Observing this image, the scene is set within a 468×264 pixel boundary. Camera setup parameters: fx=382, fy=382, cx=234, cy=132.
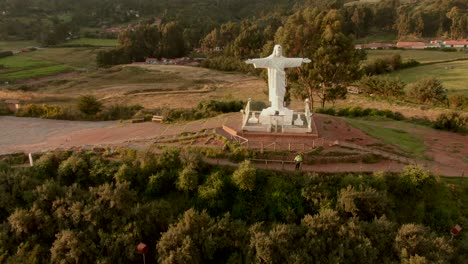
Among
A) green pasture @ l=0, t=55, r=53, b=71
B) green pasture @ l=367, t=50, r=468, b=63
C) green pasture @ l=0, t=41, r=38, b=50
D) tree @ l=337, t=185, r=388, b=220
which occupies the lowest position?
tree @ l=337, t=185, r=388, b=220

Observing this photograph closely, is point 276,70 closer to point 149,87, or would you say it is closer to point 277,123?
point 277,123

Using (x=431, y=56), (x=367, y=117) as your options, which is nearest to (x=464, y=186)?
(x=367, y=117)

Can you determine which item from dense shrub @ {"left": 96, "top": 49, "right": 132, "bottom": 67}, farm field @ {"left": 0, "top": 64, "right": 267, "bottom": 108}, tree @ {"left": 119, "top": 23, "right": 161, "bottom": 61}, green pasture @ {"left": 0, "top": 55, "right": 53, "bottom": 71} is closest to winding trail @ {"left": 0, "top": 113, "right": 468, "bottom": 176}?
farm field @ {"left": 0, "top": 64, "right": 267, "bottom": 108}

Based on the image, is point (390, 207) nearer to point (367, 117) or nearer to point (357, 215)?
point (357, 215)

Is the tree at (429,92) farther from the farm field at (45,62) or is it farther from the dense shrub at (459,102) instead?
the farm field at (45,62)

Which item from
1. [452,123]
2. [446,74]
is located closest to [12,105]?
[452,123]

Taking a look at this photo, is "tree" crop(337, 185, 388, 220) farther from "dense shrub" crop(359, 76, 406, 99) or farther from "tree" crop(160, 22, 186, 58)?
"tree" crop(160, 22, 186, 58)
